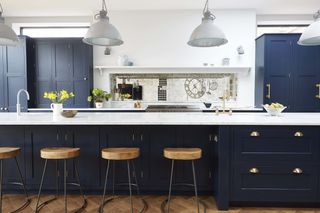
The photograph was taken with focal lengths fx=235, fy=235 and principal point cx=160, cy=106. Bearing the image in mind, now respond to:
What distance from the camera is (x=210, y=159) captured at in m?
2.78

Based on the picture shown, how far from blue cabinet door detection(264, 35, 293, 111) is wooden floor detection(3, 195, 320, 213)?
2.71 meters

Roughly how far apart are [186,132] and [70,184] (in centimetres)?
151

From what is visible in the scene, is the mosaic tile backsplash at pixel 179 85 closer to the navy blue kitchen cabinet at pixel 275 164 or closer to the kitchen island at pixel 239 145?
the kitchen island at pixel 239 145

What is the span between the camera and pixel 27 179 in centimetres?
285

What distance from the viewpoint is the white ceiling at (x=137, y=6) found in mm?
4688

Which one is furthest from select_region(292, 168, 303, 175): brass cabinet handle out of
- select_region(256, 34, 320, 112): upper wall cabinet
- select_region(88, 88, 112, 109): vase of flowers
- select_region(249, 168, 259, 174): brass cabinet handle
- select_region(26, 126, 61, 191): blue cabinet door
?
select_region(88, 88, 112, 109): vase of flowers

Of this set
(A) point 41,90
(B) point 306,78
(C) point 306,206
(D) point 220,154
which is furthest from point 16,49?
(B) point 306,78

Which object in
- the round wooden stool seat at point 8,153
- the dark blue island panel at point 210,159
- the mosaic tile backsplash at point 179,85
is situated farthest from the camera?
the mosaic tile backsplash at point 179,85

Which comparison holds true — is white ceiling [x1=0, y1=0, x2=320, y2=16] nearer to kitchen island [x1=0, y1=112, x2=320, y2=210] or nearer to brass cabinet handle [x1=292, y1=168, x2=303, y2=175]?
kitchen island [x1=0, y1=112, x2=320, y2=210]

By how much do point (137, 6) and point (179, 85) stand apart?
1937 mm

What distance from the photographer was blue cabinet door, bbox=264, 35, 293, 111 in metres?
4.73

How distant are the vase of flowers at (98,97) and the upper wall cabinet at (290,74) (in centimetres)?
330

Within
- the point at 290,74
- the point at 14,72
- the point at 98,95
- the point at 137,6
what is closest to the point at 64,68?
the point at 98,95

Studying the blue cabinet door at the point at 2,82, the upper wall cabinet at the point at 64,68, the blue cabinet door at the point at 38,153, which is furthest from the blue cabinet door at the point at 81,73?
the blue cabinet door at the point at 38,153
